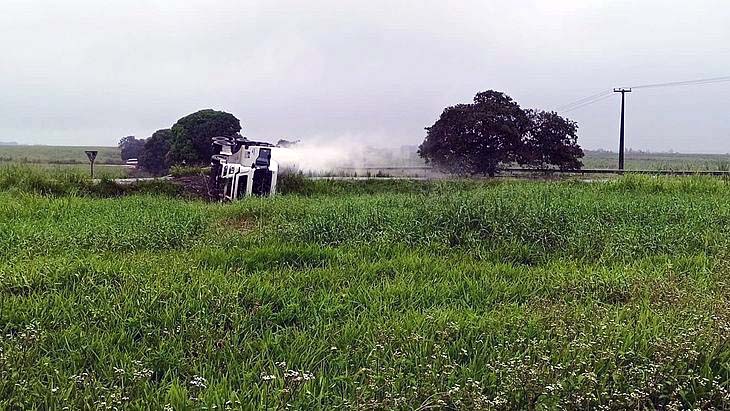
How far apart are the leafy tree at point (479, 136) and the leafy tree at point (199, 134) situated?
8.25 m

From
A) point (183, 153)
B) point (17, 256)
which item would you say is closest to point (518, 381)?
point (17, 256)

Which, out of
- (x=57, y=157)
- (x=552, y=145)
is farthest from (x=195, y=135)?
Answer: (x=57, y=157)

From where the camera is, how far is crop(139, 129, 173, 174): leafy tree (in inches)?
935

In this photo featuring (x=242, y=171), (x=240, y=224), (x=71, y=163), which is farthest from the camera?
(x=71, y=163)

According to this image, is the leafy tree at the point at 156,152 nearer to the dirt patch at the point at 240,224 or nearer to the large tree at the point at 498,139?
the large tree at the point at 498,139

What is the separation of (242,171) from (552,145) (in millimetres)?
12891

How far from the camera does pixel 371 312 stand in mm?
3385

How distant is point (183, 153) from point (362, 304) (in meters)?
19.8

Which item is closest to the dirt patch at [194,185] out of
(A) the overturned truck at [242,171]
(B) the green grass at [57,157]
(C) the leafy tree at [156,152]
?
(A) the overturned truck at [242,171]

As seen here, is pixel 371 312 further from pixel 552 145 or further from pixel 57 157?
pixel 57 157

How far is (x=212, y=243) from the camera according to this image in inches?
216

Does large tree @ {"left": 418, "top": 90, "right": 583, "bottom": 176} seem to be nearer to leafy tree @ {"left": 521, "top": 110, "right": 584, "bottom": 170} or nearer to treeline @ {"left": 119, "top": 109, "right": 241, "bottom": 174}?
leafy tree @ {"left": 521, "top": 110, "right": 584, "bottom": 170}

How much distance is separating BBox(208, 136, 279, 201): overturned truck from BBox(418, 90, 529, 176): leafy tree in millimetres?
9082

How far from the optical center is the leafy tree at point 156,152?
77.9ft
